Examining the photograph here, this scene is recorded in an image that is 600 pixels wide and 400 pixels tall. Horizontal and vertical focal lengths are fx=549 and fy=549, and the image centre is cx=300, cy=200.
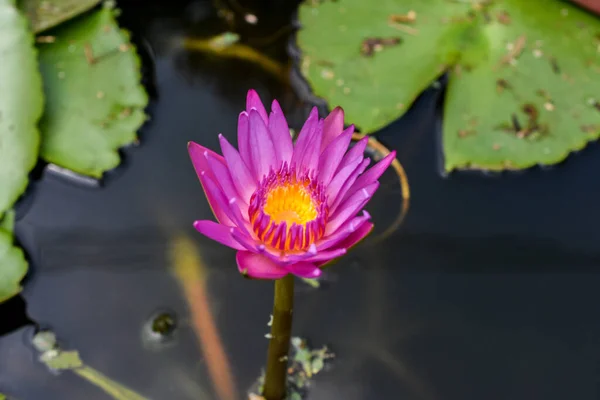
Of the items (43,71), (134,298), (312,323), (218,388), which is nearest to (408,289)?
(312,323)

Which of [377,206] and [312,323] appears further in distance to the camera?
[377,206]

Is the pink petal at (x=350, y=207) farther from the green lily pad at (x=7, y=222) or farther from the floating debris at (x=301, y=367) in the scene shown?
the green lily pad at (x=7, y=222)

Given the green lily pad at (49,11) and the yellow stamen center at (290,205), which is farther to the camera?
the green lily pad at (49,11)

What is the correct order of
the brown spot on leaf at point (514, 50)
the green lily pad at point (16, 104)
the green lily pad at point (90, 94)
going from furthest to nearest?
the brown spot on leaf at point (514, 50), the green lily pad at point (90, 94), the green lily pad at point (16, 104)

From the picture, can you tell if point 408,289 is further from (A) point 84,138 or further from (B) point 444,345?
(A) point 84,138

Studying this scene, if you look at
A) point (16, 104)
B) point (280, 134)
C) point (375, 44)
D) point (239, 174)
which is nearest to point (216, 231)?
point (239, 174)

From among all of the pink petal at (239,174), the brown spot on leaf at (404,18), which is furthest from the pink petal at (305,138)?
the brown spot on leaf at (404,18)

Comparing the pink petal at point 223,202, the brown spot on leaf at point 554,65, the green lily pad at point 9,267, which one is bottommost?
the green lily pad at point 9,267

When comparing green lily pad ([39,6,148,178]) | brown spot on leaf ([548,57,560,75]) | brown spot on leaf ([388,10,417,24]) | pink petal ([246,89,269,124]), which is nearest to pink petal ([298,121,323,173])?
pink petal ([246,89,269,124])
